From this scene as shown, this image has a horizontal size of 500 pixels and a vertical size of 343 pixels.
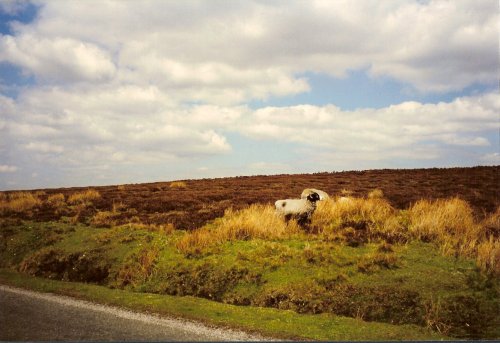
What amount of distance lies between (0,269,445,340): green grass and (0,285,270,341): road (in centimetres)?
53

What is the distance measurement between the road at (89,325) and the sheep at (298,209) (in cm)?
911

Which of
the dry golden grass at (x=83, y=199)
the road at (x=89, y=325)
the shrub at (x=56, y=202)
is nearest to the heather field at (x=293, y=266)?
the road at (x=89, y=325)

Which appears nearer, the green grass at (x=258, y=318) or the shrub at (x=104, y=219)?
the green grass at (x=258, y=318)

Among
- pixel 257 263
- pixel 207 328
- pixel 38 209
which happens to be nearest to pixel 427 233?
pixel 257 263

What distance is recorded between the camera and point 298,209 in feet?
57.0

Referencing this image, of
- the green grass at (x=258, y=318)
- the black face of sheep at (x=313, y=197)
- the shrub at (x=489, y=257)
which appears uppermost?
the black face of sheep at (x=313, y=197)

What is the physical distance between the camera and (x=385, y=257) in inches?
465

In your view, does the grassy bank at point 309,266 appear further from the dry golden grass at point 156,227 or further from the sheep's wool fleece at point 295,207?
the sheep's wool fleece at point 295,207

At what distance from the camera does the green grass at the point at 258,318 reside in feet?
27.1

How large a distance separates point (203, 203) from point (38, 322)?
15.8m

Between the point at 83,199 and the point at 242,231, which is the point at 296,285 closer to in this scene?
the point at 242,231

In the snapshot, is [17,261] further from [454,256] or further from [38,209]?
[454,256]

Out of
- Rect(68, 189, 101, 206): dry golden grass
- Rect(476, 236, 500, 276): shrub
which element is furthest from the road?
Rect(68, 189, 101, 206): dry golden grass

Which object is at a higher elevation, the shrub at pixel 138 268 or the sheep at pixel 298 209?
the sheep at pixel 298 209
